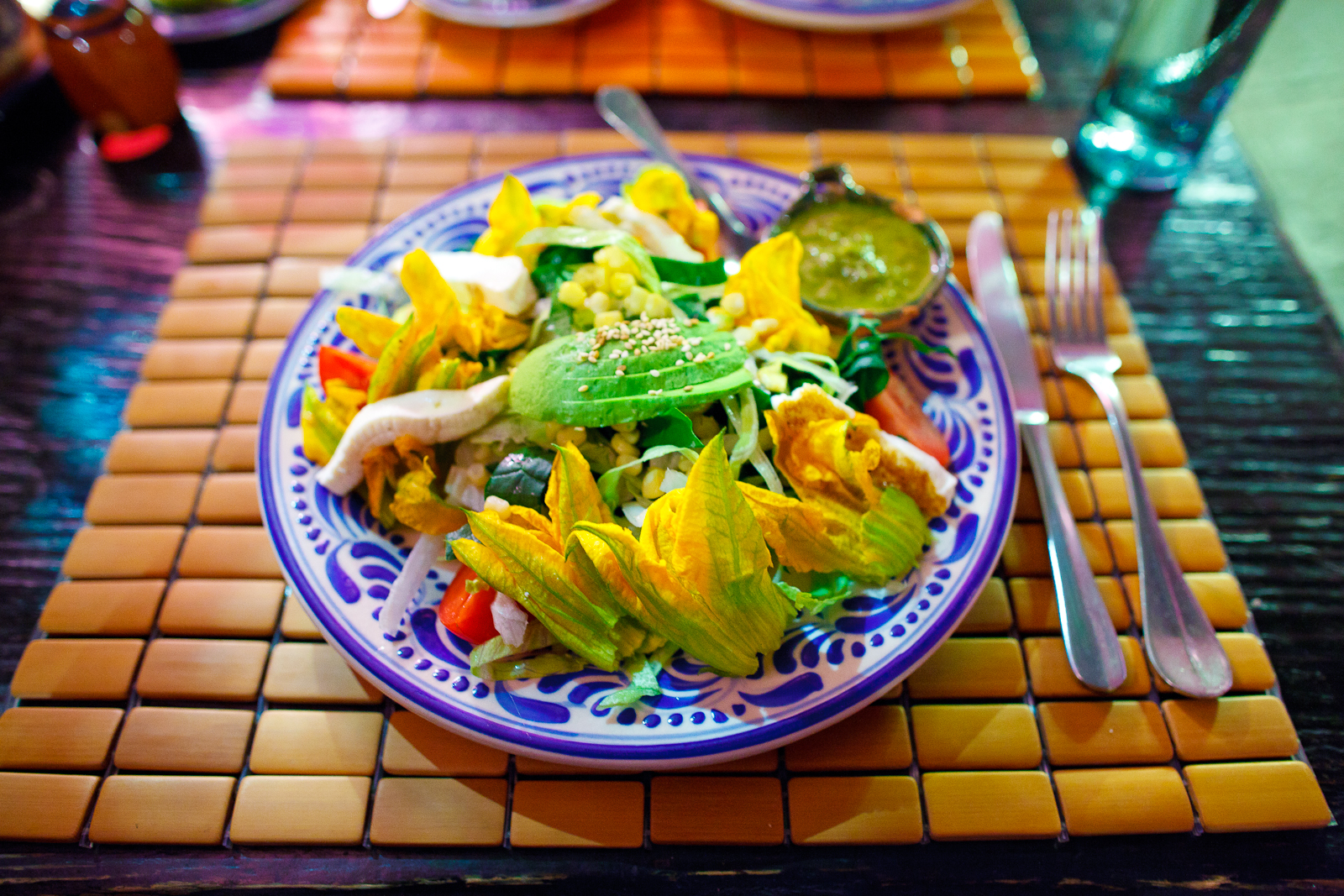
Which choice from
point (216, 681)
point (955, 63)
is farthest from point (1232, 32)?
point (216, 681)

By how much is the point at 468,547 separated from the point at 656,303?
0.64 meters

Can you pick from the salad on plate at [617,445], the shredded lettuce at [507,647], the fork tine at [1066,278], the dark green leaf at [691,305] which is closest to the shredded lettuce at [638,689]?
the salad on plate at [617,445]

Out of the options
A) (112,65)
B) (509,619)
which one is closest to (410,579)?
(509,619)

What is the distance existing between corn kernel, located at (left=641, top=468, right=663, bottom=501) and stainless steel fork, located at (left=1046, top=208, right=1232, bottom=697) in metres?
1.02

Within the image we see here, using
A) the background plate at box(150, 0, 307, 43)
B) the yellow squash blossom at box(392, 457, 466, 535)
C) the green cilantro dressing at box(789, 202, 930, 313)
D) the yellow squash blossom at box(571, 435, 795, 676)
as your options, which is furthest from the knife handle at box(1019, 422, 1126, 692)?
the background plate at box(150, 0, 307, 43)

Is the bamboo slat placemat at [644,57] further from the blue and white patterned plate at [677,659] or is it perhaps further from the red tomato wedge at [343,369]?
the red tomato wedge at [343,369]

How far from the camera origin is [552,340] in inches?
67.1

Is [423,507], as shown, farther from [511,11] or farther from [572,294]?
[511,11]

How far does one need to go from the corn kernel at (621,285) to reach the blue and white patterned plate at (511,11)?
153 centimetres

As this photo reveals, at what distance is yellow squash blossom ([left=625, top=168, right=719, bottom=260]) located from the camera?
195 cm

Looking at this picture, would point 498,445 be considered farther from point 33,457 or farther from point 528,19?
point 528,19

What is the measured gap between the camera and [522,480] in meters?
1.57

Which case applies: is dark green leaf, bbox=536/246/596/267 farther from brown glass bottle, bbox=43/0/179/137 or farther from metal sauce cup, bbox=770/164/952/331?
brown glass bottle, bbox=43/0/179/137

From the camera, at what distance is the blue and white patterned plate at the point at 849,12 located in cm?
273
